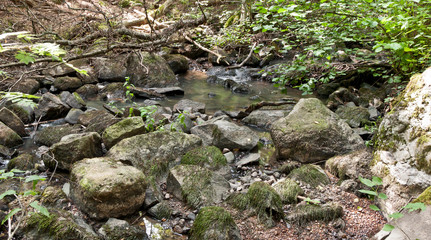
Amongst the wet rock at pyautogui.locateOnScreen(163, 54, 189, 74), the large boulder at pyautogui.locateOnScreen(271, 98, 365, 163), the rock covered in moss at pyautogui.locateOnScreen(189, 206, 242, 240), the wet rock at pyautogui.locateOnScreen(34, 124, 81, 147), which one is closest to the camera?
the rock covered in moss at pyautogui.locateOnScreen(189, 206, 242, 240)

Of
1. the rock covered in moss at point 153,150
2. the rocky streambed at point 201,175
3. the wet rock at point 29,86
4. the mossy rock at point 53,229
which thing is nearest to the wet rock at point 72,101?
the rocky streambed at point 201,175

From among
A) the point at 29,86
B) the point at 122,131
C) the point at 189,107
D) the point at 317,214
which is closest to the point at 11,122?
the point at 122,131

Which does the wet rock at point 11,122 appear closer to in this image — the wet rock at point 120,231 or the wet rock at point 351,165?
the wet rock at point 120,231

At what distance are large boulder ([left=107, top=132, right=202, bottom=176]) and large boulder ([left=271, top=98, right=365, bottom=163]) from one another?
141 centimetres

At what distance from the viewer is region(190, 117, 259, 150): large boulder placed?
495 cm

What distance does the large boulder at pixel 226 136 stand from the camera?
495cm

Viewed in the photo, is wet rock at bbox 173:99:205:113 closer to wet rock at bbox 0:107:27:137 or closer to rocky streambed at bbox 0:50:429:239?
rocky streambed at bbox 0:50:429:239

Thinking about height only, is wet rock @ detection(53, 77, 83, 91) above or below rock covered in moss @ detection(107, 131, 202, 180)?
below

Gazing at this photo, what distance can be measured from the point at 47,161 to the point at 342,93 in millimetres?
7111

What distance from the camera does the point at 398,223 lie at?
2412mm

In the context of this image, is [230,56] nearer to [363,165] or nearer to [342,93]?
[342,93]

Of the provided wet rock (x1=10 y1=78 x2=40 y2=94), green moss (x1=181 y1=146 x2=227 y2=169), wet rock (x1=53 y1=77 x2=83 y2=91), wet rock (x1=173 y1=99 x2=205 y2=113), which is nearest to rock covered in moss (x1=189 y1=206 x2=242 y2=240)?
green moss (x1=181 y1=146 x2=227 y2=169)

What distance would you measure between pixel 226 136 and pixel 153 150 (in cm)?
134

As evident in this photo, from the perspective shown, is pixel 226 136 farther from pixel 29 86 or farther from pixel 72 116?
pixel 29 86
